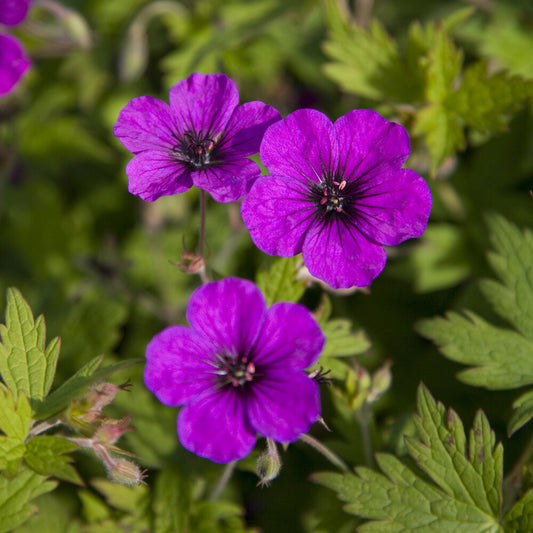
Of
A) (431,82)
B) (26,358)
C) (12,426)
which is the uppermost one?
(431,82)

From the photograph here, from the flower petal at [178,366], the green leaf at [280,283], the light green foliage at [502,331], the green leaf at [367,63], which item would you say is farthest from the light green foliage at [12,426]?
the green leaf at [367,63]

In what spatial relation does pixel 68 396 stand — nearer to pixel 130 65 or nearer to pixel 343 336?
pixel 343 336

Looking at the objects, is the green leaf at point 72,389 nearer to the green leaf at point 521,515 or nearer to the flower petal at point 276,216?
the flower petal at point 276,216

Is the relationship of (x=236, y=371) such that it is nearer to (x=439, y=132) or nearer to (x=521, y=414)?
(x=521, y=414)

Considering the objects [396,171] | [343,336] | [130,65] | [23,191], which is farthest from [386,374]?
[23,191]

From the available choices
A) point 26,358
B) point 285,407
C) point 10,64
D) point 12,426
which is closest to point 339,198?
point 285,407

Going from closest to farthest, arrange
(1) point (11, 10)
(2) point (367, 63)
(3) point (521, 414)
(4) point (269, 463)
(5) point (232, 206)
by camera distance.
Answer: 1. (4) point (269, 463)
2. (3) point (521, 414)
3. (1) point (11, 10)
4. (2) point (367, 63)
5. (5) point (232, 206)

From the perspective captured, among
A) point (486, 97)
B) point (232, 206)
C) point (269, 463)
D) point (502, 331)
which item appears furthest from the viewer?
point (232, 206)
